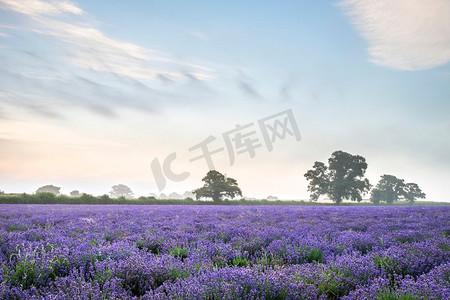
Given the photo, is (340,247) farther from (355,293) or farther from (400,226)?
(400,226)

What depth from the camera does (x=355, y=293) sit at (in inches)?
108

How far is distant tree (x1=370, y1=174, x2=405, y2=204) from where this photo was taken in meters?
81.7

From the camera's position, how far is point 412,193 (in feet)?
294

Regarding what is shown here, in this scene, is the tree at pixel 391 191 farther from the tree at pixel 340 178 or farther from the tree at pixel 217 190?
the tree at pixel 217 190

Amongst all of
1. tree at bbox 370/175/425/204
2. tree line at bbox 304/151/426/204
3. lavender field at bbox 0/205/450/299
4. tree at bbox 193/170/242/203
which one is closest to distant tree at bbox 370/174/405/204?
tree at bbox 370/175/425/204

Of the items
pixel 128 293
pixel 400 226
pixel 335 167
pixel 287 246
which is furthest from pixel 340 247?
pixel 335 167

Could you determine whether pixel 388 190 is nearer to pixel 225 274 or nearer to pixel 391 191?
pixel 391 191

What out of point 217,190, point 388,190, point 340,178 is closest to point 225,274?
point 217,190

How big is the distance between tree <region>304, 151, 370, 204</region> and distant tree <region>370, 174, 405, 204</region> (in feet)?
74.0

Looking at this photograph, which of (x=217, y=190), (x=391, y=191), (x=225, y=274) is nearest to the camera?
(x=225, y=274)

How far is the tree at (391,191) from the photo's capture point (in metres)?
81.9

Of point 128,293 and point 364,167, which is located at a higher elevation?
point 364,167

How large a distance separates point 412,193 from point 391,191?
1150 cm

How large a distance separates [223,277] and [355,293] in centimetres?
127
